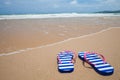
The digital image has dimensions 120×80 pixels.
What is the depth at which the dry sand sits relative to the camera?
4492 mm

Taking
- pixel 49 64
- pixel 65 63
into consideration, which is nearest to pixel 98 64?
pixel 65 63

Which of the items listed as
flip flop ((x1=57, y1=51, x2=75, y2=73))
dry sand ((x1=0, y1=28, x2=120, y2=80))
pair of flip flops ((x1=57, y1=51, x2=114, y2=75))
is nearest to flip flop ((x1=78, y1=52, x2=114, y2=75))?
pair of flip flops ((x1=57, y1=51, x2=114, y2=75))

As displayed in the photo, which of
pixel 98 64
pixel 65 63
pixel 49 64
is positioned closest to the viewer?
pixel 98 64

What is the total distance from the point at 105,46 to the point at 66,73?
3.13 m

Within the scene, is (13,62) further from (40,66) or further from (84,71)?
(84,71)

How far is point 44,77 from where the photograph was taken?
4484 mm

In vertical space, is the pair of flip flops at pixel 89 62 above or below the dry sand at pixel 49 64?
above

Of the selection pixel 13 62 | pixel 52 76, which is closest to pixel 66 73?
pixel 52 76

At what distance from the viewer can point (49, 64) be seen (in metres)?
5.34

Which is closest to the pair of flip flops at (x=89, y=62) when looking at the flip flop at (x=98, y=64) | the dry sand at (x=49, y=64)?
the flip flop at (x=98, y=64)

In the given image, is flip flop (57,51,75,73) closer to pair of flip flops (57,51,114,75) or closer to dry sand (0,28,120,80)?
pair of flip flops (57,51,114,75)

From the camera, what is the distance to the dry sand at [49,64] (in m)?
4.49

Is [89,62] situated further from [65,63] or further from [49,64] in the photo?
[49,64]

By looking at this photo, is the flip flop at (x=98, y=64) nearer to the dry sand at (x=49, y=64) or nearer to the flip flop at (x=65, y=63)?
the dry sand at (x=49, y=64)
